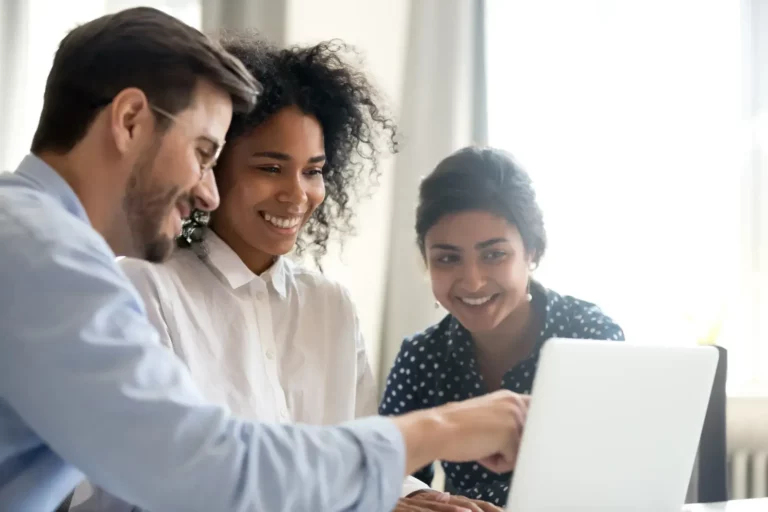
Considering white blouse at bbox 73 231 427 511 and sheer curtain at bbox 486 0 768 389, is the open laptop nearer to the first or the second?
white blouse at bbox 73 231 427 511

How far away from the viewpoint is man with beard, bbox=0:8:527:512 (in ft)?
2.19

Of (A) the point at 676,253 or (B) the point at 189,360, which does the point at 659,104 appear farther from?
(B) the point at 189,360

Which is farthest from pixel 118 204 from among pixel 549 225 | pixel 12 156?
pixel 549 225

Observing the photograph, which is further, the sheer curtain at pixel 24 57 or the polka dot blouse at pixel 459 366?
the sheer curtain at pixel 24 57

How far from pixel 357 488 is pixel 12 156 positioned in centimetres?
174

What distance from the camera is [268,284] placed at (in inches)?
58.4

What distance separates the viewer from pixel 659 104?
8.17 ft

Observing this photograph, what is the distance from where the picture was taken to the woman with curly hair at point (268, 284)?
1.34 m

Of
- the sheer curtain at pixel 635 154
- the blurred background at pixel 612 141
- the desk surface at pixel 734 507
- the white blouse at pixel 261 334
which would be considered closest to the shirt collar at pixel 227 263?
the white blouse at pixel 261 334

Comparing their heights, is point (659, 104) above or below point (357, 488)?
above

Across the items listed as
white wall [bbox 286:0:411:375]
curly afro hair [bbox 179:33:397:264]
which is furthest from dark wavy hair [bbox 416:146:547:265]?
white wall [bbox 286:0:411:375]

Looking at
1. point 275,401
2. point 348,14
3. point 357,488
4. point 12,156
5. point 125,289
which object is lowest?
point 275,401

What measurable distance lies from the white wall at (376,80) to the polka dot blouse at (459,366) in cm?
55

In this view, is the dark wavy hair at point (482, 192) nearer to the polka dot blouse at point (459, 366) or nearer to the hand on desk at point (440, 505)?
the polka dot blouse at point (459, 366)
